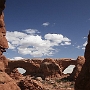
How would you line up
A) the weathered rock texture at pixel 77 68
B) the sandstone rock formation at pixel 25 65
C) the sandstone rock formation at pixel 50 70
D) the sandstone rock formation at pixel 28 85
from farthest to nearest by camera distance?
1. the sandstone rock formation at pixel 25 65
2. the sandstone rock formation at pixel 50 70
3. the weathered rock texture at pixel 77 68
4. the sandstone rock formation at pixel 28 85

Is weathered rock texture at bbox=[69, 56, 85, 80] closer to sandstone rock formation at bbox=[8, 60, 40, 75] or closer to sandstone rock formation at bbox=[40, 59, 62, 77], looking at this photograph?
sandstone rock formation at bbox=[40, 59, 62, 77]

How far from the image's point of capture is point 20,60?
60.5m

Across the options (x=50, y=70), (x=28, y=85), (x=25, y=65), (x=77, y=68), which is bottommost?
(x=28, y=85)

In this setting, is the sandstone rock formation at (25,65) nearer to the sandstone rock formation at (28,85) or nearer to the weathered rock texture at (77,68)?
the weathered rock texture at (77,68)


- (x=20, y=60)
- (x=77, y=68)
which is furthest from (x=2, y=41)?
(x=20, y=60)

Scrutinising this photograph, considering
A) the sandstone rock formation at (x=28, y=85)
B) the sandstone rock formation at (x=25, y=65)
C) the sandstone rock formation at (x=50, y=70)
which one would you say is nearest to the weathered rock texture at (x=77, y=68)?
the sandstone rock formation at (x=50, y=70)

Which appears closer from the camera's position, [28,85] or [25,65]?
[28,85]

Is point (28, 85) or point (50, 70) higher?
point (50, 70)

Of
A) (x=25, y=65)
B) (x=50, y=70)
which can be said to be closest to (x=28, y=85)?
(x=50, y=70)

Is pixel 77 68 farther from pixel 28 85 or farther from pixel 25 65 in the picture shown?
pixel 28 85

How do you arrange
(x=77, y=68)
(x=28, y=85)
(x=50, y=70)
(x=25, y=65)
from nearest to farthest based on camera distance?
1. (x=28, y=85)
2. (x=77, y=68)
3. (x=50, y=70)
4. (x=25, y=65)

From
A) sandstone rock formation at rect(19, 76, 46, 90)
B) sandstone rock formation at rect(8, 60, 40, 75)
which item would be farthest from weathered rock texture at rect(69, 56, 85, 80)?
sandstone rock formation at rect(19, 76, 46, 90)

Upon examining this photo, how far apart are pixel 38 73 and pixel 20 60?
24.9 ft

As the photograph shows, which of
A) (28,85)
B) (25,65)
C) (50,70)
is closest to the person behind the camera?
(28,85)
